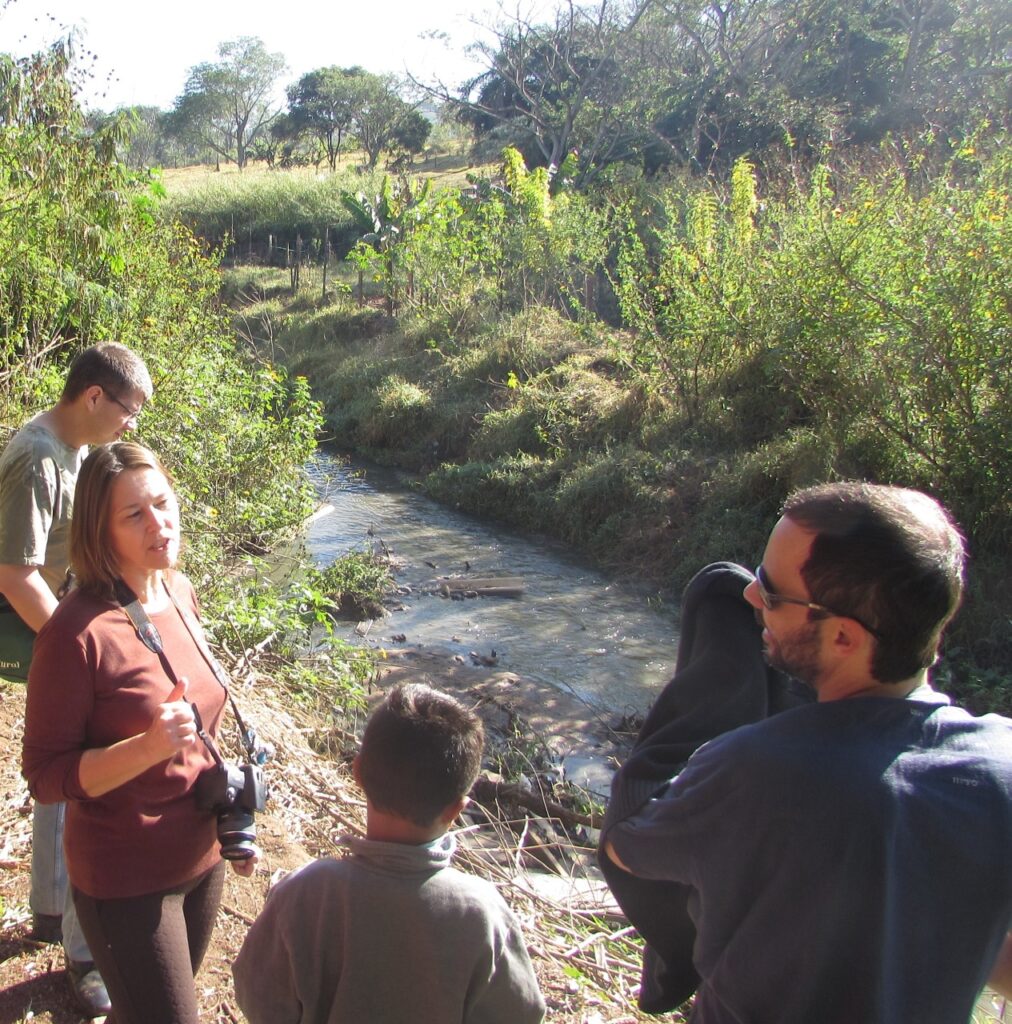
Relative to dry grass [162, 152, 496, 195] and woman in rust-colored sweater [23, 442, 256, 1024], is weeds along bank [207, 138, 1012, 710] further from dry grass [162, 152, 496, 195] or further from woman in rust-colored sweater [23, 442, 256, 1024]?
dry grass [162, 152, 496, 195]

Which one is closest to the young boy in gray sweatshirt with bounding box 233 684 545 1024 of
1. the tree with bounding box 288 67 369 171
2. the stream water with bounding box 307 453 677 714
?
the stream water with bounding box 307 453 677 714

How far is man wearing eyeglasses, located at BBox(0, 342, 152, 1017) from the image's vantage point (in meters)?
2.51

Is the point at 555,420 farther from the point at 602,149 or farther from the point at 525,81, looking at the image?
the point at 525,81

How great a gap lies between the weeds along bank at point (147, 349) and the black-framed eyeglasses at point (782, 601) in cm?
435

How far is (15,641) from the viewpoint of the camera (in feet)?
8.55

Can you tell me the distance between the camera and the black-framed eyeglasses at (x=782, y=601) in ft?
4.48

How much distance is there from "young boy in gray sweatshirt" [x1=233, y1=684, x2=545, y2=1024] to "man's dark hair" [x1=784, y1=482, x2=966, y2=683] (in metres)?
0.69

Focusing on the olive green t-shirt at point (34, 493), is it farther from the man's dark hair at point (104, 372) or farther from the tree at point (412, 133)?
the tree at point (412, 133)

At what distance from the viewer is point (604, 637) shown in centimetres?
928

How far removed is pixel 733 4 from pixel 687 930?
1024 inches

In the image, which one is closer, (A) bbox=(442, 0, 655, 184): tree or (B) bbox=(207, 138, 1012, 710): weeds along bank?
(B) bbox=(207, 138, 1012, 710): weeds along bank

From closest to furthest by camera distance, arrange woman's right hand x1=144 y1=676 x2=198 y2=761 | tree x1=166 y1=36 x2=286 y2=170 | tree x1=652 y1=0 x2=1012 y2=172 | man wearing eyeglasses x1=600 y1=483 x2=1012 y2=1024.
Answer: man wearing eyeglasses x1=600 y1=483 x2=1012 y2=1024 < woman's right hand x1=144 y1=676 x2=198 y2=761 < tree x1=652 y1=0 x2=1012 y2=172 < tree x1=166 y1=36 x2=286 y2=170

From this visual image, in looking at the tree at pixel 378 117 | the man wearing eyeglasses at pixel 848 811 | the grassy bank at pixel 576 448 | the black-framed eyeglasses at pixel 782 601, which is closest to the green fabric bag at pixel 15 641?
the man wearing eyeglasses at pixel 848 811

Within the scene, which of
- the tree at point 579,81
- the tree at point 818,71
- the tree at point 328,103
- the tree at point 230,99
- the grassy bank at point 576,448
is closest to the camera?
the grassy bank at point 576,448
